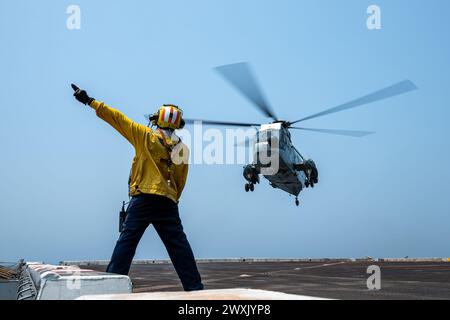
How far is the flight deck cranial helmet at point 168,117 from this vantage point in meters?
4.90

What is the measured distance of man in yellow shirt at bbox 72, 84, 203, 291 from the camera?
4500 mm

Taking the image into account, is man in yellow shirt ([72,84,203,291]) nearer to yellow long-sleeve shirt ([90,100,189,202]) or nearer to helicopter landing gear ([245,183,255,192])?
yellow long-sleeve shirt ([90,100,189,202])

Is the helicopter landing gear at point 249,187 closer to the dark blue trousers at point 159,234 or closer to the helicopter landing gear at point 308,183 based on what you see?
the helicopter landing gear at point 308,183

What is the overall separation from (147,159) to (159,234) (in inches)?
30.4

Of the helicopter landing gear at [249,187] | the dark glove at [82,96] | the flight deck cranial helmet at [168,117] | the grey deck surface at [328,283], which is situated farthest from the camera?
the helicopter landing gear at [249,187]

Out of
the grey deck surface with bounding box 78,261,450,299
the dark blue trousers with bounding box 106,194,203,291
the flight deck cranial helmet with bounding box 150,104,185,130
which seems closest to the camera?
the dark blue trousers with bounding box 106,194,203,291

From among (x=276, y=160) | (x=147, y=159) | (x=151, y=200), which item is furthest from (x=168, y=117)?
(x=276, y=160)

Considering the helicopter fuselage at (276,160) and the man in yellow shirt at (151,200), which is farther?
the helicopter fuselage at (276,160)

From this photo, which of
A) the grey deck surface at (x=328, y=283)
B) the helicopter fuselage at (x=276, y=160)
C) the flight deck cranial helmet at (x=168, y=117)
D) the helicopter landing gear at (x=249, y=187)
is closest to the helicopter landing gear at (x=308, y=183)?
the helicopter fuselage at (x=276, y=160)

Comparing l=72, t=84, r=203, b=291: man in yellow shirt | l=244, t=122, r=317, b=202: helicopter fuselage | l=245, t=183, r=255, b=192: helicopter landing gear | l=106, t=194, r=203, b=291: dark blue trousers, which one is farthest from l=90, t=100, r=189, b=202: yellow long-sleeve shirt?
l=245, t=183, r=255, b=192: helicopter landing gear

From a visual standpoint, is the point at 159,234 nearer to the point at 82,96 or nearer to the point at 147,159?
the point at 147,159

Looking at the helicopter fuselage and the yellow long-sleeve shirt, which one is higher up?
the helicopter fuselage

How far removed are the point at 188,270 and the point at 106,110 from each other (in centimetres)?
175
